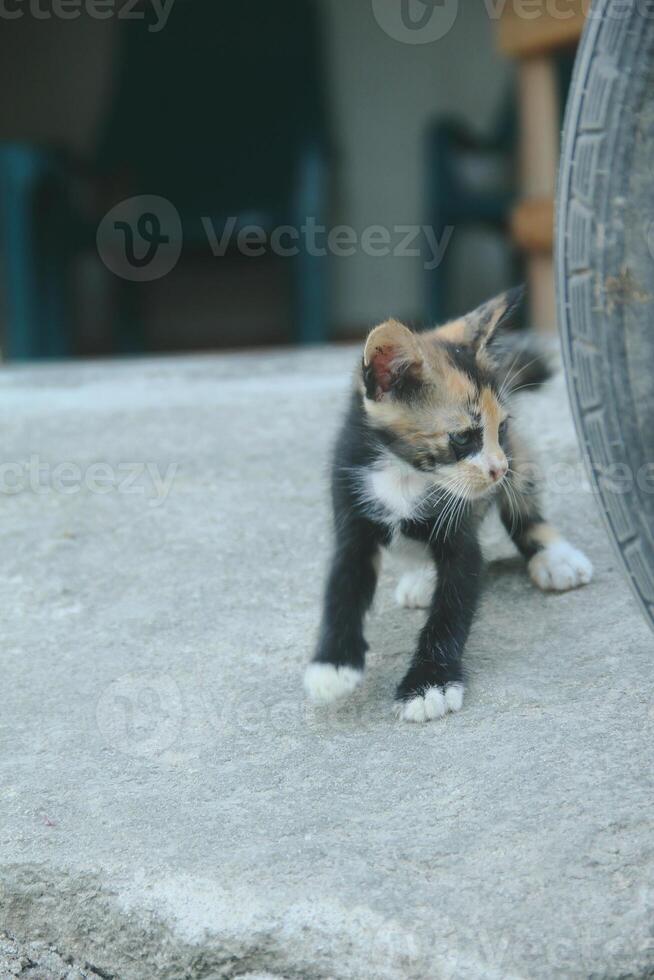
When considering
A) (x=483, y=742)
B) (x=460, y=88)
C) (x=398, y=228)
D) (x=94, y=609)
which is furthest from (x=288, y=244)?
(x=483, y=742)

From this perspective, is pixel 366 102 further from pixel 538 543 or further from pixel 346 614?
pixel 346 614

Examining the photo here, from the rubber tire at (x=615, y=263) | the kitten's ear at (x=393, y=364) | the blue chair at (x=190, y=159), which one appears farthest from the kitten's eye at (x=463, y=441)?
the blue chair at (x=190, y=159)

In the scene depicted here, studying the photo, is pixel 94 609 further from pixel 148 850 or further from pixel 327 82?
pixel 327 82

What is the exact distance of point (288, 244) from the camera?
550cm

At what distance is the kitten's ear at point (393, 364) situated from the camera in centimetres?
195

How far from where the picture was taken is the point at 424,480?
204 centimetres

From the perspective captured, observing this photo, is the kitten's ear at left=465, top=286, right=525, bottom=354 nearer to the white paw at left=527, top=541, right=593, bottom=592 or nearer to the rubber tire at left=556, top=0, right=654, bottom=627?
the white paw at left=527, top=541, right=593, bottom=592

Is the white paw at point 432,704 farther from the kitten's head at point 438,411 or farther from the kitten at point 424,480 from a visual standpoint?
the kitten's head at point 438,411

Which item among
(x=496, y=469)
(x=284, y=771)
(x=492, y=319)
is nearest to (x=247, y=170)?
(x=492, y=319)

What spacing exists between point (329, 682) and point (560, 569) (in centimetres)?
56

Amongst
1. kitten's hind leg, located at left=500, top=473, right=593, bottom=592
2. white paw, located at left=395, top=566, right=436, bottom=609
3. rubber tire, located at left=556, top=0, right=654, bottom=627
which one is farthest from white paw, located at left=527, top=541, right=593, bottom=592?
rubber tire, located at left=556, top=0, right=654, bottom=627

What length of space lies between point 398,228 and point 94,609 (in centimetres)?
417

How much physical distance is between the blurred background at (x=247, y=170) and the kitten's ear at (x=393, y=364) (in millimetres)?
3254

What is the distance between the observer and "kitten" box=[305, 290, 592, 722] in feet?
6.30
